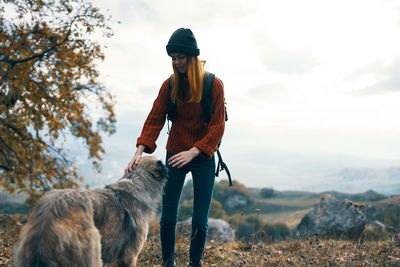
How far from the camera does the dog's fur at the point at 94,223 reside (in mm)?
2625

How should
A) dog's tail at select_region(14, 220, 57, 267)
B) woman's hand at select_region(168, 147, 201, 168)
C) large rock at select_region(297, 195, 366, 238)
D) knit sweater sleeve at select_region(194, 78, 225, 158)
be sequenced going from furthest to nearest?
large rock at select_region(297, 195, 366, 238), knit sweater sleeve at select_region(194, 78, 225, 158), woman's hand at select_region(168, 147, 201, 168), dog's tail at select_region(14, 220, 57, 267)

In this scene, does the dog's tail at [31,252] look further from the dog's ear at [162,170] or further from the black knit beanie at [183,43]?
the black knit beanie at [183,43]

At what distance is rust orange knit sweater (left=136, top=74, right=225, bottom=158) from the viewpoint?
12.1 feet

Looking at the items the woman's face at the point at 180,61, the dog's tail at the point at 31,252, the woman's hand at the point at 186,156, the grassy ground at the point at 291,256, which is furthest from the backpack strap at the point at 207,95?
the grassy ground at the point at 291,256

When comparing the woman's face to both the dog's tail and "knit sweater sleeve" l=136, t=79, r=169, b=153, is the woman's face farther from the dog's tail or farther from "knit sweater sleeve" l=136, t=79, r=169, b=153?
the dog's tail

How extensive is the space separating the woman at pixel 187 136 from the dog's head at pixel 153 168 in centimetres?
9

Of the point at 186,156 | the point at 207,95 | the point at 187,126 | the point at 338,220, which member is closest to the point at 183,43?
the point at 207,95

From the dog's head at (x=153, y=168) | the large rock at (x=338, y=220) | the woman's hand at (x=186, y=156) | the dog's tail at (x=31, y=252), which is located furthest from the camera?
the large rock at (x=338, y=220)

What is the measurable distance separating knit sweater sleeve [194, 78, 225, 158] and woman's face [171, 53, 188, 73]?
16.8 inches

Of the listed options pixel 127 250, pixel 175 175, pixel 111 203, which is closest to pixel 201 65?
pixel 175 175

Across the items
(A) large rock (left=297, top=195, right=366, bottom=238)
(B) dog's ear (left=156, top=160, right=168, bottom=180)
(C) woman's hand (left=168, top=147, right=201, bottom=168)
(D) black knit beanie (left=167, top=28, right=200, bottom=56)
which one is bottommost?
(A) large rock (left=297, top=195, right=366, bottom=238)

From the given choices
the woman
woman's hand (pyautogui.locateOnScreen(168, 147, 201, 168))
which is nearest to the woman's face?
the woman

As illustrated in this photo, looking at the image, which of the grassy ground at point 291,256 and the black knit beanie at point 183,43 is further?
the grassy ground at point 291,256

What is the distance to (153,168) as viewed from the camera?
3928mm
